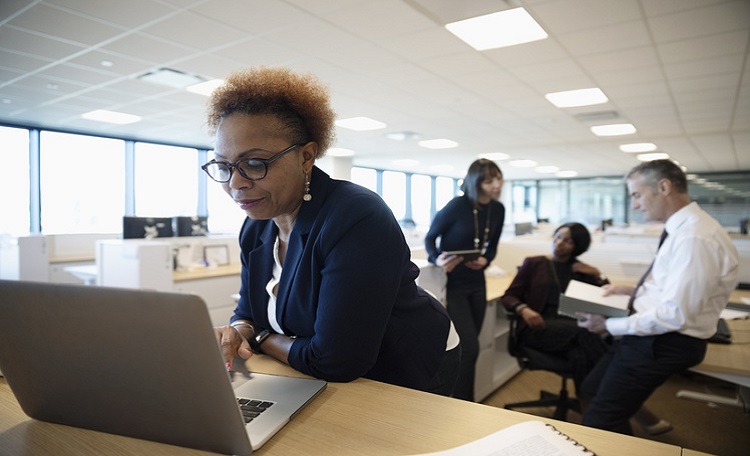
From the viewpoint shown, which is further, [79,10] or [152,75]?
[152,75]

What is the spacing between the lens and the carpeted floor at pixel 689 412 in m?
2.49

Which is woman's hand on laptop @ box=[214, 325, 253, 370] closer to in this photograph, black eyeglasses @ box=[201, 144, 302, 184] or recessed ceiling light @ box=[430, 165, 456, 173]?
black eyeglasses @ box=[201, 144, 302, 184]

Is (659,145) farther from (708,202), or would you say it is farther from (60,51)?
(60,51)

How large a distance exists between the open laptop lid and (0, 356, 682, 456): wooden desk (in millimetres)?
35

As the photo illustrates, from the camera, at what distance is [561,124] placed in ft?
23.4

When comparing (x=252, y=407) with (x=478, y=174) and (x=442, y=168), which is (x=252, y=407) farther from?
(x=442, y=168)

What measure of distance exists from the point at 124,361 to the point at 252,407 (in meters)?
0.24

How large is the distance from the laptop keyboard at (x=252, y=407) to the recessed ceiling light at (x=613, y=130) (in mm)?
7586

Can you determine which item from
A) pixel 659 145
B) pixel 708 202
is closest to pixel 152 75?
pixel 659 145

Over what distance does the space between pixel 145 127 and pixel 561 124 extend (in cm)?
696

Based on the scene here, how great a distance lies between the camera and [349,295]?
87cm

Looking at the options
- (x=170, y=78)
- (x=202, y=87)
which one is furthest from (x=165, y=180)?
(x=170, y=78)

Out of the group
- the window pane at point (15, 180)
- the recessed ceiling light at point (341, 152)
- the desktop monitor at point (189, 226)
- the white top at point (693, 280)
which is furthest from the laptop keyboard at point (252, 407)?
the recessed ceiling light at point (341, 152)

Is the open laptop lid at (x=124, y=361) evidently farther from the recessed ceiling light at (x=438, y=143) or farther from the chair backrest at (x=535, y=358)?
the recessed ceiling light at (x=438, y=143)
